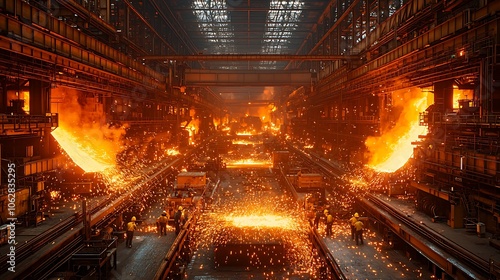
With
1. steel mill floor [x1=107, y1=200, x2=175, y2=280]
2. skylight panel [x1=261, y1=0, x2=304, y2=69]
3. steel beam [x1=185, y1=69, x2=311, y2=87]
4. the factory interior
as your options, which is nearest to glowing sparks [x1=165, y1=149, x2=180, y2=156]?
the factory interior

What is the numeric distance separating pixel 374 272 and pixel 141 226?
822 centimetres

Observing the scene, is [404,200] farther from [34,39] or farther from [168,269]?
[34,39]

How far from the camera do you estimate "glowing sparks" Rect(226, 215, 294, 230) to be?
14.0m

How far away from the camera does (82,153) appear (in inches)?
731

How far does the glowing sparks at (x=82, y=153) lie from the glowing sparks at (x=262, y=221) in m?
7.00

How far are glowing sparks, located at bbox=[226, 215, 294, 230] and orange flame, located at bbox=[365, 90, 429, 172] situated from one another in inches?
255

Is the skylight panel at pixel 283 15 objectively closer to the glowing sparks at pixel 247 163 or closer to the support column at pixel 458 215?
the glowing sparks at pixel 247 163

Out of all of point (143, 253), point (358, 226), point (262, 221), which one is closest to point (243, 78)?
point (262, 221)

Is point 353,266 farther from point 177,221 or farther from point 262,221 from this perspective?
point 177,221

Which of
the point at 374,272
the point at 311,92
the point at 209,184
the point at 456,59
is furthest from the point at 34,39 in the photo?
the point at 311,92

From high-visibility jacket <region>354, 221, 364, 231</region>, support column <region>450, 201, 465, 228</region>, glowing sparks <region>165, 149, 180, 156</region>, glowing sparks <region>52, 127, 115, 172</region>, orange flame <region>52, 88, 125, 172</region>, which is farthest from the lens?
glowing sparks <region>165, 149, 180, 156</region>

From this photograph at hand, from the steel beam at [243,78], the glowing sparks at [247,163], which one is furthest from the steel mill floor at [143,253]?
the steel beam at [243,78]

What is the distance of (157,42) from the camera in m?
39.2

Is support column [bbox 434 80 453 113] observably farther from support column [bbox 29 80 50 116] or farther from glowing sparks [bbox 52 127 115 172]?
support column [bbox 29 80 50 116]
